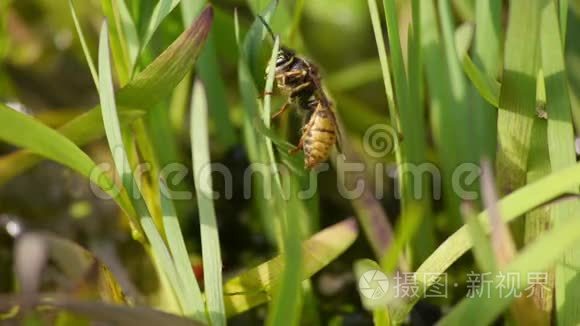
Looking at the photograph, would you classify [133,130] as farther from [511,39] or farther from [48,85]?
[48,85]

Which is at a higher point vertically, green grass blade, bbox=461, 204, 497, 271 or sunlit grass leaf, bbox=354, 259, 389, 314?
green grass blade, bbox=461, 204, 497, 271

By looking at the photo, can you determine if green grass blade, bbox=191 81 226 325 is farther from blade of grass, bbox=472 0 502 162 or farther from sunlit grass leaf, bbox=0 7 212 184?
blade of grass, bbox=472 0 502 162

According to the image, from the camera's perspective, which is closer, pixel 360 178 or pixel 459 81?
pixel 360 178

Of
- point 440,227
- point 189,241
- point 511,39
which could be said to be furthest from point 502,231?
point 189,241

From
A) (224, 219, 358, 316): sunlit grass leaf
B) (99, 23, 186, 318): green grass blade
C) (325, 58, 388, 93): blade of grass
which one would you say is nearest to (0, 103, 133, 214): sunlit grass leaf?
(99, 23, 186, 318): green grass blade

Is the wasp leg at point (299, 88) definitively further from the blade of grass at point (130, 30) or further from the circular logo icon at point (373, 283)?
Result: the circular logo icon at point (373, 283)
